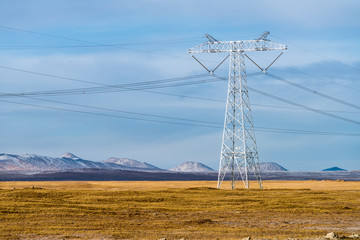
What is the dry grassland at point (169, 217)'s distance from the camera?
3094 cm

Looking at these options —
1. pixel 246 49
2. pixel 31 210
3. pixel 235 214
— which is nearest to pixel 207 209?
pixel 235 214

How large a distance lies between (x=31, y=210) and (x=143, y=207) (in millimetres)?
9257

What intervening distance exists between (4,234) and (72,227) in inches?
164

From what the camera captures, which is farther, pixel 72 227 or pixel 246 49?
pixel 246 49

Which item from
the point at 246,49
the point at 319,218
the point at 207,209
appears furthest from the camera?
the point at 246,49

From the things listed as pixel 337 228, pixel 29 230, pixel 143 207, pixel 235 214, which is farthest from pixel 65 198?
pixel 337 228

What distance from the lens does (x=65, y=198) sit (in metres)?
54.0

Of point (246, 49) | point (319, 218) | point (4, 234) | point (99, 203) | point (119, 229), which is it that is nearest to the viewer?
point (4, 234)

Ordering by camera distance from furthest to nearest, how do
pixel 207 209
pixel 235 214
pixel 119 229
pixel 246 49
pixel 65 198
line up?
pixel 246 49
pixel 65 198
pixel 207 209
pixel 235 214
pixel 119 229

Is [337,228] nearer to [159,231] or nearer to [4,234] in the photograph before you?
[159,231]

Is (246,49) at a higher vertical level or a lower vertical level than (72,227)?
higher

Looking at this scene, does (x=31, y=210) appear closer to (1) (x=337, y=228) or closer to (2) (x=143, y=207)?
(2) (x=143, y=207)

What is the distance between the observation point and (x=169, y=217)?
40.1 metres

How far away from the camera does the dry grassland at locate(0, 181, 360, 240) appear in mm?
30938
